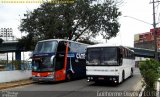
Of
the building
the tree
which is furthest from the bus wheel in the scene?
the building

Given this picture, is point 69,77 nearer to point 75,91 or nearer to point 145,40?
point 75,91

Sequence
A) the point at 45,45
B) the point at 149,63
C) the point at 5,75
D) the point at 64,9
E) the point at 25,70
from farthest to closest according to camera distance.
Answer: the point at 64,9 → the point at 25,70 → the point at 5,75 → the point at 45,45 → the point at 149,63

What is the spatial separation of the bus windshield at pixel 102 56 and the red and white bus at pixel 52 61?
3931 millimetres

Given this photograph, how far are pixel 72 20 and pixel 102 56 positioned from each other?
2301 cm

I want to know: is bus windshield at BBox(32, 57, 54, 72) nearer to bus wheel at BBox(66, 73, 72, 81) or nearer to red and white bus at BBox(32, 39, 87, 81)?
red and white bus at BBox(32, 39, 87, 81)

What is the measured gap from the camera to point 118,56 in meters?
20.7

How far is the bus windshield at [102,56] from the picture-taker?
20656 millimetres

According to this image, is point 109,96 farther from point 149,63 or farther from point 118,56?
point 118,56

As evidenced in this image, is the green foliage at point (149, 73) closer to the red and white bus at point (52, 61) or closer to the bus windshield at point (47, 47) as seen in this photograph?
the red and white bus at point (52, 61)

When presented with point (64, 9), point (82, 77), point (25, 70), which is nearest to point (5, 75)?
point (25, 70)

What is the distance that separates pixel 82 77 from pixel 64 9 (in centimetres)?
1493

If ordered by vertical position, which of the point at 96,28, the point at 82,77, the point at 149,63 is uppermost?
the point at 96,28

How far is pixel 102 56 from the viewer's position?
20.9 m

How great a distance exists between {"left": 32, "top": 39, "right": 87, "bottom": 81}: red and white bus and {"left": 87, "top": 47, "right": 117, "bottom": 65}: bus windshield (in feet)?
12.9
